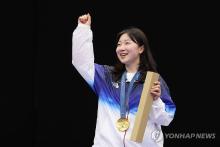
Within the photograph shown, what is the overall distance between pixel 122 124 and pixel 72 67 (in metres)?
1.55

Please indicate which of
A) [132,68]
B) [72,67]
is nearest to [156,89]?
[132,68]

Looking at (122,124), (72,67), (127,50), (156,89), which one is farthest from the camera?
(72,67)

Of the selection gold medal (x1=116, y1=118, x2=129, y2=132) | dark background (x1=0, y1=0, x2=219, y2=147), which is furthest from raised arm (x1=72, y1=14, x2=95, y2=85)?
dark background (x1=0, y1=0, x2=219, y2=147)

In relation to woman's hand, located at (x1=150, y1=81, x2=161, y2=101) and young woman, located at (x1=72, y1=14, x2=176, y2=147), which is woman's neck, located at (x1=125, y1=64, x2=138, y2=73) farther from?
woman's hand, located at (x1=150, y1=81, x2=161, y2=101)

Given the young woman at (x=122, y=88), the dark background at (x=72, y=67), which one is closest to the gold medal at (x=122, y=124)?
the young woman at (x=122, y=88)

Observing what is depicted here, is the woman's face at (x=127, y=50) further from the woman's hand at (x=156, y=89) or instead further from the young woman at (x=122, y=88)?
the woman's hand at (x=156, y=89)

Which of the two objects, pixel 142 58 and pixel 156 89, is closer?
pixel 156 89

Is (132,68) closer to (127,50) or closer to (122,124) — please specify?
(127,50)

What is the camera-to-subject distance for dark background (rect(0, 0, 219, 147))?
4.93 meters

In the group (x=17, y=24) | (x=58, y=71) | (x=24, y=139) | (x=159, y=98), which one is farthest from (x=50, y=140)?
(x=159, y=98)

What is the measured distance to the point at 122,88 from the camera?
12.1ft

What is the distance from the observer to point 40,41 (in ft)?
16.2

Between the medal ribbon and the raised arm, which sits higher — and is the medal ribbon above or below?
below

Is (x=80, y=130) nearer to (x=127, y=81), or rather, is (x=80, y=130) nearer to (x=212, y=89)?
(x=212, y=89)
